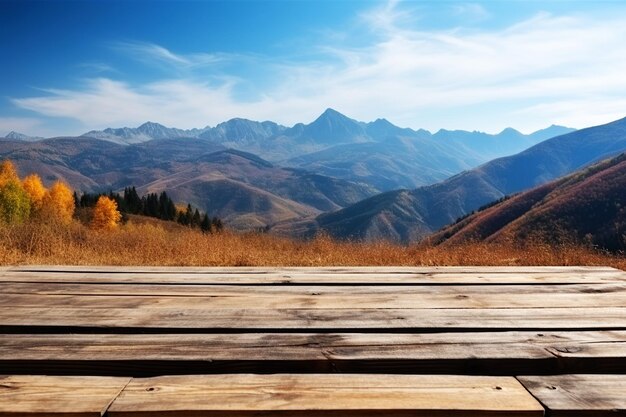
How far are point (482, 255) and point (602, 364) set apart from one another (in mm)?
7189

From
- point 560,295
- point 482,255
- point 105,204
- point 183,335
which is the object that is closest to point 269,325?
point 183,335

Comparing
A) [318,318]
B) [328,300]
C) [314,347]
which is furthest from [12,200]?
[314,347]

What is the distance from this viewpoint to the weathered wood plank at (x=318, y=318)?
5.24 feet

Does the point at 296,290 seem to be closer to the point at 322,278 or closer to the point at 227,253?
the point at 322,278

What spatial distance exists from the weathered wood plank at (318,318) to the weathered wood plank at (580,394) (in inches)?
12.7

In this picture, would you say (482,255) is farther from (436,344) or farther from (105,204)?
(105,204)

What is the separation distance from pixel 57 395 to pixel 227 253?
644cm

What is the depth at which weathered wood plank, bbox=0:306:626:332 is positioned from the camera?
1.60 metres

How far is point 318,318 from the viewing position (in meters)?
1.71

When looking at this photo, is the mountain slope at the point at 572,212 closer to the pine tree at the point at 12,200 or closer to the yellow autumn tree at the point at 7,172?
the pine tree at the point at 12,200

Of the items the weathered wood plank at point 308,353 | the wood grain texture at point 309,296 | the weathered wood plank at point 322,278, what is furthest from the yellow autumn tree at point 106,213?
the weathered wood plank at point 308,353

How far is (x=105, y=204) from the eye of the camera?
56.2 meters

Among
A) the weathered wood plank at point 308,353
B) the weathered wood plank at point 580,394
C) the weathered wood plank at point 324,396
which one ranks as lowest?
the weathered wood plank at point 580,394

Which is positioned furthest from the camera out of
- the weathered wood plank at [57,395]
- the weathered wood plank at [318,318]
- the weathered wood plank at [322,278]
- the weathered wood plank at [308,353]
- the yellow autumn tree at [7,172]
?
the yellow autumn tree at [7,172]
